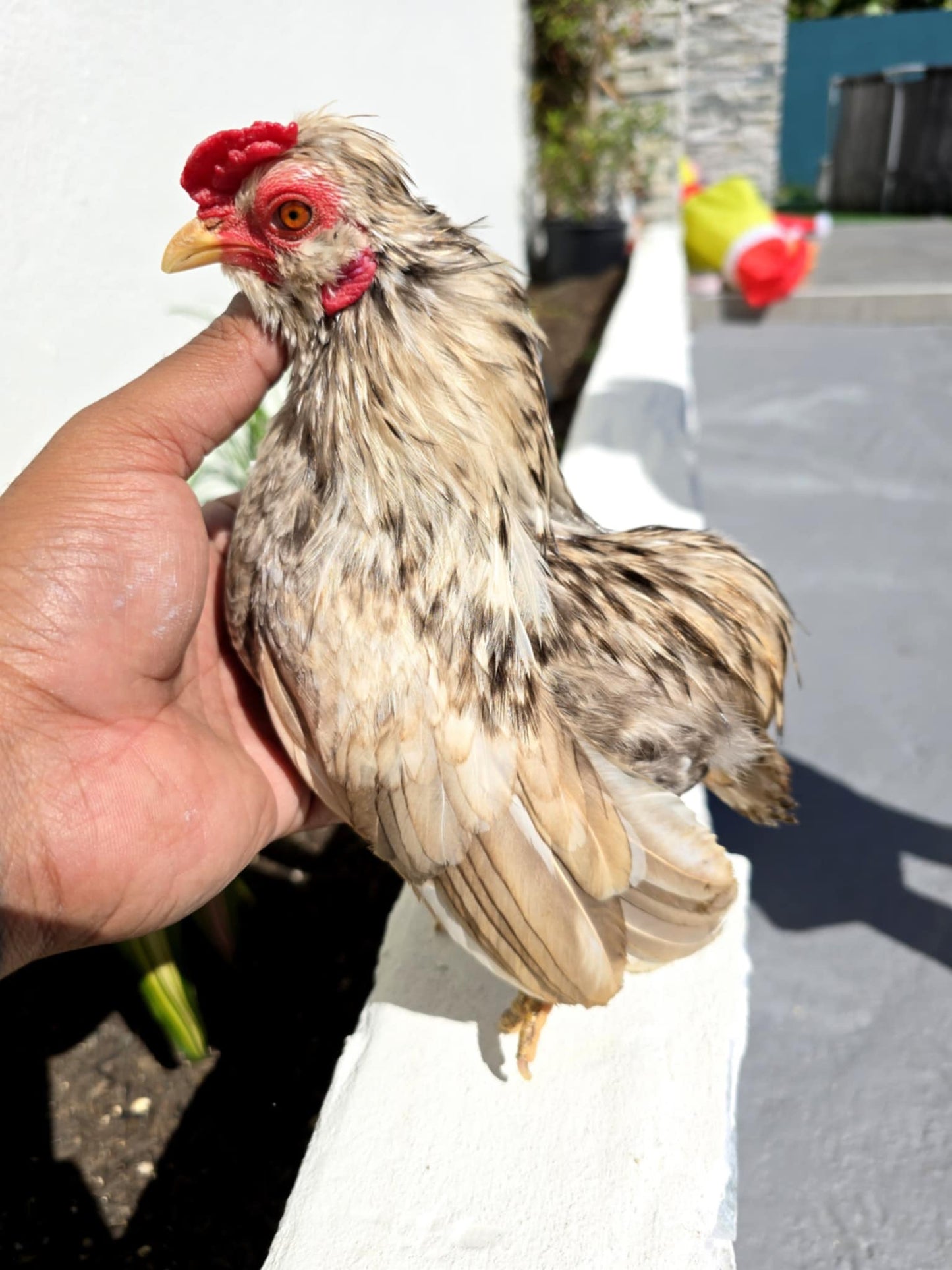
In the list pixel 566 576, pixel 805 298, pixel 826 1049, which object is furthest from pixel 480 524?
pixel 805 298

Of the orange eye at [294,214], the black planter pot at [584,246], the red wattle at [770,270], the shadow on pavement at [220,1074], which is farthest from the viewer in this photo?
the black planter pot at [584,246]

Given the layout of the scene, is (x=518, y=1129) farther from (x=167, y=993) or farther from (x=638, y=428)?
(x=638, y=428)

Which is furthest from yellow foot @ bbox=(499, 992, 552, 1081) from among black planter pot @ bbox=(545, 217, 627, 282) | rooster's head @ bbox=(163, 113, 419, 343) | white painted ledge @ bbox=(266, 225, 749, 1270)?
black planter pot @ bbox=(545, 217, 627, 282)

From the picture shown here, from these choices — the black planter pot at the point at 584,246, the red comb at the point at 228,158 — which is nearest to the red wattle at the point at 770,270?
the black planter pot at the point at 584,246

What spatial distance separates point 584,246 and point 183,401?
27.3 feet

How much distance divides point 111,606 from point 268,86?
6.90 feet

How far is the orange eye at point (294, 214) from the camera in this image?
1.28 meters

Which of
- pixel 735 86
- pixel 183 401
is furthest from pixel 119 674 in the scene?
pixel 735 86

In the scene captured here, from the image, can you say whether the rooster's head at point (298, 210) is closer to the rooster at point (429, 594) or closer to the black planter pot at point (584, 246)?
the rooster at point (429, 594)

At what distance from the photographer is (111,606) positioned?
1.39m

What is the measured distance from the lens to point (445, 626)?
4.43ft

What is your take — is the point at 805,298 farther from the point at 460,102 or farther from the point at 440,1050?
the point at 440,1050

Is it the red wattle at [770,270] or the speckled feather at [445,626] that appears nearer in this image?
the speckled feather at [445,626]

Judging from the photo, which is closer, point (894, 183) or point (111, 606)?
point (111, 606)
